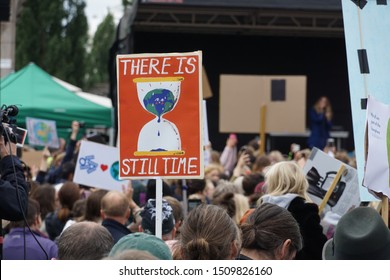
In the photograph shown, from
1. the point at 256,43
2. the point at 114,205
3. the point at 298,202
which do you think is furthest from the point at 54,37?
the point at 298,202

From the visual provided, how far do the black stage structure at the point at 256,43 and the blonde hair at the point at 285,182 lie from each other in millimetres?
13209

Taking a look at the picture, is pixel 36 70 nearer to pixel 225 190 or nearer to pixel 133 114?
pixel 225 190

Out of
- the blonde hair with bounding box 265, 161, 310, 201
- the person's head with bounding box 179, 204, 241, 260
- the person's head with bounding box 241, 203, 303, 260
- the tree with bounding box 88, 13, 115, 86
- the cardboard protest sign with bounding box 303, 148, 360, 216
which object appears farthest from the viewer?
the tree with bounding box 88, 13, 115, 86

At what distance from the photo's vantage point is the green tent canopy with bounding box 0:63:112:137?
14.8 metres

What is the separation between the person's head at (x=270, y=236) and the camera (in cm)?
396

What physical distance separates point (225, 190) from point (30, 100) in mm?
8335

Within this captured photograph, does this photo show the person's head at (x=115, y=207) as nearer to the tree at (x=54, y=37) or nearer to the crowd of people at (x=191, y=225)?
the crowd of people at (x=191, y=225)

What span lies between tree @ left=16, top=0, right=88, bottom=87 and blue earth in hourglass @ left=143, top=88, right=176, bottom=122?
28.9 metres

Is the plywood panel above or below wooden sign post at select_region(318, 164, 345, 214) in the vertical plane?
above

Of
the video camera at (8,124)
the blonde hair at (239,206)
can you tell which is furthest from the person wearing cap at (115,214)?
the video camera at (8,124)

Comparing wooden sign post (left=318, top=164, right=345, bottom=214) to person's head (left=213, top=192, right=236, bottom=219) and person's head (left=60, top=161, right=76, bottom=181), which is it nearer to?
person's head (left=213, top=192, right=236, bottom=219)

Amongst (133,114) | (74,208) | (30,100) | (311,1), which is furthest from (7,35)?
(133,114)

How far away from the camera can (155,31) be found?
68.0 ft
